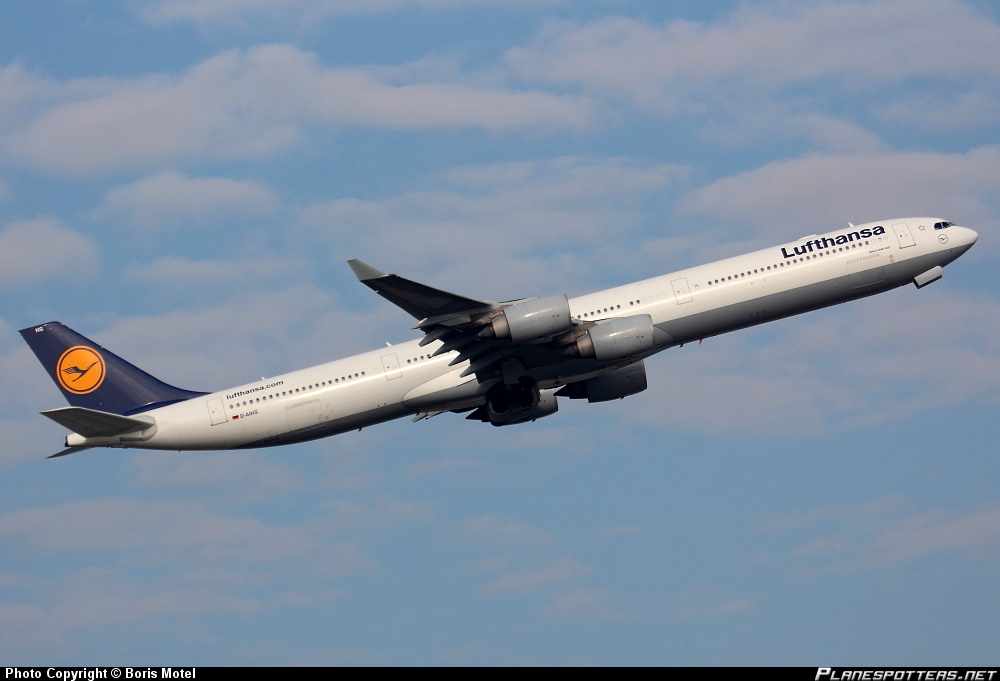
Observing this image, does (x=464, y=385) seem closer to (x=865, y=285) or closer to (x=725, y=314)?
(x=725, y=314)

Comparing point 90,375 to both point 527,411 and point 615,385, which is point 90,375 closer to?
point 527,411

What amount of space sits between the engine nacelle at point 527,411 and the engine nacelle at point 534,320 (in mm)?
7023

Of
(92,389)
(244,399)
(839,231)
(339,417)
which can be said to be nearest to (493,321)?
(339,417)

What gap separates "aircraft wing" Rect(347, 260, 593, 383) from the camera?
44344 mm

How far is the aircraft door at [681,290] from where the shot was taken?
48.9m

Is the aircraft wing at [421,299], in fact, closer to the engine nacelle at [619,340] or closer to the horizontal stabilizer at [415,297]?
the horizontal stabilizer at [415,297]

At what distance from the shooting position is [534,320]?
45.3 meters

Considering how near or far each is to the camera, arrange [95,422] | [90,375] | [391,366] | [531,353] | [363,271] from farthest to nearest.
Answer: [90,375]
[391,366]
[95,422]
[531,353]
[363,271]

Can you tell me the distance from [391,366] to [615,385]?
38.6 ft

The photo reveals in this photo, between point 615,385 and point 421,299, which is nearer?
point 421,299

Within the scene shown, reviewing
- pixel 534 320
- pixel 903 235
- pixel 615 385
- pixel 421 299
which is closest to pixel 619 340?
pixel 534 320

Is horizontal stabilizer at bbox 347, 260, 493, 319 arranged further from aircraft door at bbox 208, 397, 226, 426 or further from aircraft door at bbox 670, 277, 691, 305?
aircraft door at bbox 208, 397, 226, 426

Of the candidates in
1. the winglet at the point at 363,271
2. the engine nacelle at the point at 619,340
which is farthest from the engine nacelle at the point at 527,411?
the winglet at the point at 363,271
